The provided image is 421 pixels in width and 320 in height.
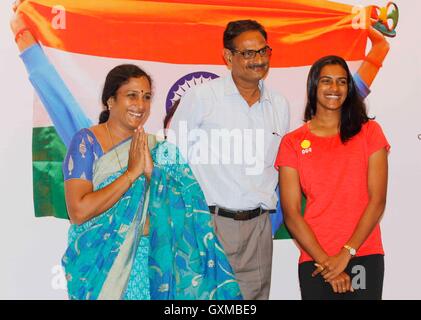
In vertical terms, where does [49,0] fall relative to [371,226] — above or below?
above

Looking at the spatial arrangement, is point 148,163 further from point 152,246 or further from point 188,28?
point 188,28

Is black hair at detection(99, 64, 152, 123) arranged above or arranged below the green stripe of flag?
above

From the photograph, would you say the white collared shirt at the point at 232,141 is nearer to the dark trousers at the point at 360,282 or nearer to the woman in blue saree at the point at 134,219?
the woman in blue saree at the point at 134,219

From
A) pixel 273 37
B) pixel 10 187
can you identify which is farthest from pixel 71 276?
pixel 273 37

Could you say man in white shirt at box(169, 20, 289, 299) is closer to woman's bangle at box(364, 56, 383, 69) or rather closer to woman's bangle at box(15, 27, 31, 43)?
woman's bangle at box(364, 56, 383, 69)

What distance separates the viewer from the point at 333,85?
251 centimetres

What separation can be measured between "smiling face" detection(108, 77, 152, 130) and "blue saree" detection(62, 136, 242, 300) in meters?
0.12

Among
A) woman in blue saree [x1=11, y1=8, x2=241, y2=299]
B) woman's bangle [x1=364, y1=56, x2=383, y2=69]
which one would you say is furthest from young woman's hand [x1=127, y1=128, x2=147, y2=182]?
woman's bangle [x1=364, y1=56, x2=383, y2=69]

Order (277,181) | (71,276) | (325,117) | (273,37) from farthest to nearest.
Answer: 1. (273,37)
2. (277,181)
3. (325,117)
4. (71,276)

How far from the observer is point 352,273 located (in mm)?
2461

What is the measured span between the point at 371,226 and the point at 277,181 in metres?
0.48

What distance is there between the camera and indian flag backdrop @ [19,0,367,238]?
2.82 metres
